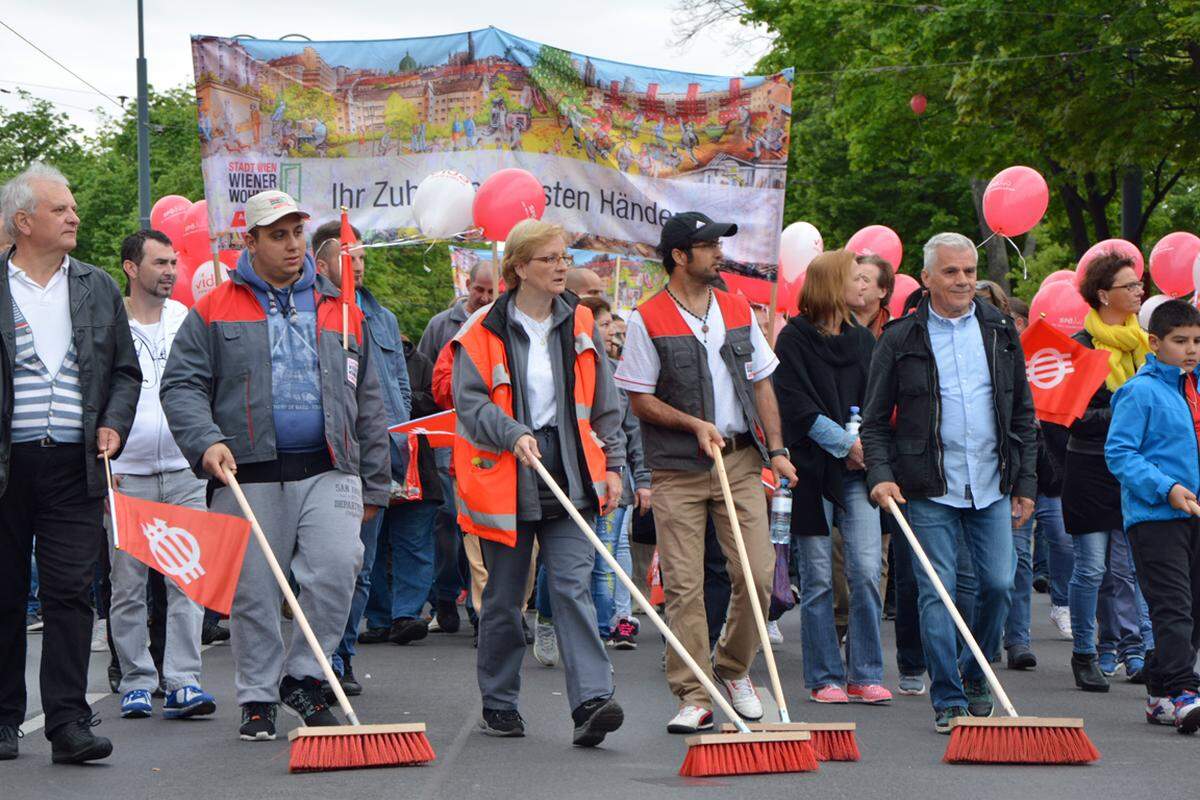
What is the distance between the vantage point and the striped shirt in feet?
22.8

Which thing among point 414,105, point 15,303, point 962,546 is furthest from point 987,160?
point 15,303

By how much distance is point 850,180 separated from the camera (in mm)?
42688

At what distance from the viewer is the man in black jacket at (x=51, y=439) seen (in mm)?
6918

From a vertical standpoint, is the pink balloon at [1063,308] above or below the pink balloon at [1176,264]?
below

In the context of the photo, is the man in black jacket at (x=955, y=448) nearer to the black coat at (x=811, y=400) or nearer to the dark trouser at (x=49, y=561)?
the black coat at (x=811, y=400)

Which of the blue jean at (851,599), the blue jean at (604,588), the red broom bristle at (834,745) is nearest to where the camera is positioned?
the red broom bristle at (834,745)

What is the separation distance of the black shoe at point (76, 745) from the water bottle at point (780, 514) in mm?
3083

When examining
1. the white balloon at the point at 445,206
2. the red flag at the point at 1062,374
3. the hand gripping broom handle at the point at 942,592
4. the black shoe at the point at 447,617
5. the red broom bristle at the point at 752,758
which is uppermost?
the white balloon at the point at 445,206

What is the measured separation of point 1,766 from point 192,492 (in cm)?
202

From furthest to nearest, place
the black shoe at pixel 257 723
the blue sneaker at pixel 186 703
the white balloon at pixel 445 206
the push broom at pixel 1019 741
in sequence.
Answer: the white balloon at pixel 445 206
the blue sneaker at pixel 186 703
the black shoe at pixel 257 723
the push broom at pixel 1019 741

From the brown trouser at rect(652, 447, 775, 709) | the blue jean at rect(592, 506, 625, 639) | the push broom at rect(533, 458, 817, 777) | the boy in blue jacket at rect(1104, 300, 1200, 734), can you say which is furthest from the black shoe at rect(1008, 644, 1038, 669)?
the push broom at rect(533, 458, 817, 777)

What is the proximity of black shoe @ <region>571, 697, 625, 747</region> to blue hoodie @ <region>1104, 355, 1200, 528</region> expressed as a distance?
2532 millimetres

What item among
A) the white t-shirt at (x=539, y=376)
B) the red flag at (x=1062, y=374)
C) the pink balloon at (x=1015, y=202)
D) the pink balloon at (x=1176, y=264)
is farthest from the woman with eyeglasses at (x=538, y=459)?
the pink balloon at (x=1015, y=202)

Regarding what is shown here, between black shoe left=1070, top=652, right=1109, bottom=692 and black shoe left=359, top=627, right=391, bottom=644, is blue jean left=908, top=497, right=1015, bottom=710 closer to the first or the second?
black shoe left=1070, top=652, right=1109, bottom=692
